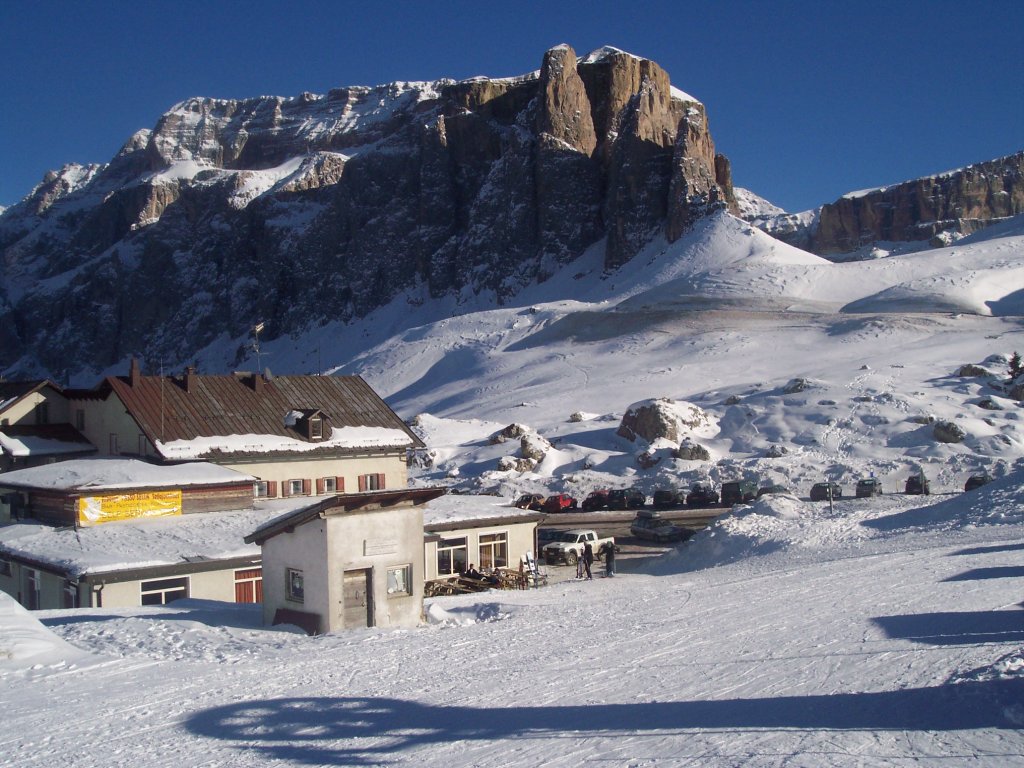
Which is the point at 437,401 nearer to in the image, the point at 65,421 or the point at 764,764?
the point at 65,421

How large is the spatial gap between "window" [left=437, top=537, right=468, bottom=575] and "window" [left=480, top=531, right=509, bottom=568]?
0.68 metres

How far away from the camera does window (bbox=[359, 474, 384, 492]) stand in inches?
1239

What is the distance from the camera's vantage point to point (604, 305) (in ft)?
325

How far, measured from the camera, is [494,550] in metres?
27.0

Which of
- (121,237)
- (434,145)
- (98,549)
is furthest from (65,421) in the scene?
(121,237)

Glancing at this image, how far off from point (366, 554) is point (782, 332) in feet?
222

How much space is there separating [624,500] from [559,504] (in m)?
2.72

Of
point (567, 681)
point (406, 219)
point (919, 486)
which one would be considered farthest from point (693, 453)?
point (406, 219)

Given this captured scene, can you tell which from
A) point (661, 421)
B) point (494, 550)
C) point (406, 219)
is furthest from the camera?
point (406, 219)

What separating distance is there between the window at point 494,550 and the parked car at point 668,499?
1491 cm

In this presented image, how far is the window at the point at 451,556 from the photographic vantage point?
25.6 m

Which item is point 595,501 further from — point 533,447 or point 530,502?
point 533,447

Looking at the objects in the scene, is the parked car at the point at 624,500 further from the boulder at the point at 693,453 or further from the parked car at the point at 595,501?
the boulder at the point at 693,453

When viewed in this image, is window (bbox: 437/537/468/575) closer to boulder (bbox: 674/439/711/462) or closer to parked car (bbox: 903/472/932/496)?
parked car (bbox: 903/472/932/496)
